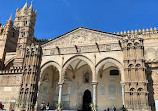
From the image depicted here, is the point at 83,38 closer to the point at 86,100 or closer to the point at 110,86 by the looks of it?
the point at 110,86

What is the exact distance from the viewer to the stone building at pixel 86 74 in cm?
1733

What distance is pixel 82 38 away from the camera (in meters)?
21.1

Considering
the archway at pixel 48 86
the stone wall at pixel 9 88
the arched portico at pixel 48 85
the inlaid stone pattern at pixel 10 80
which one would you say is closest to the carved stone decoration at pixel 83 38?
the arched portico at pixel 48 85

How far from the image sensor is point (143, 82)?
53.9 ft

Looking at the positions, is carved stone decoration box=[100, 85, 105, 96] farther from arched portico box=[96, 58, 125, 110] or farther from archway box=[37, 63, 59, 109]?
archway box=[37, 63, 59, 109]

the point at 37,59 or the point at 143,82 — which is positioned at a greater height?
the point at 37,59

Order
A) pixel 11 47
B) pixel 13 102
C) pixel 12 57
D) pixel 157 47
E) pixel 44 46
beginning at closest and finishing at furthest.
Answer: pixel 13 102, pixel 44 46, pixel 157 47, pixel 12 57, pixel 11 47

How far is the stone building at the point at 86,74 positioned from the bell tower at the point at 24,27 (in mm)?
9632

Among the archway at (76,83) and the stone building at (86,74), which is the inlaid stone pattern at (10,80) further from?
the archway at (76,83)

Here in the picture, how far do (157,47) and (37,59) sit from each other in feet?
69.3

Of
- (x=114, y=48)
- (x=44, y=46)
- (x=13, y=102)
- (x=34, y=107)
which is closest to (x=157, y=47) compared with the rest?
(x=114, y=48)

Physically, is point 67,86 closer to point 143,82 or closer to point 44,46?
point 44,46

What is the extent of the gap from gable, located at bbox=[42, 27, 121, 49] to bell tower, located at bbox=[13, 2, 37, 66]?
12.6m

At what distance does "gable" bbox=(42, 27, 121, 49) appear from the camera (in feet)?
65.8
